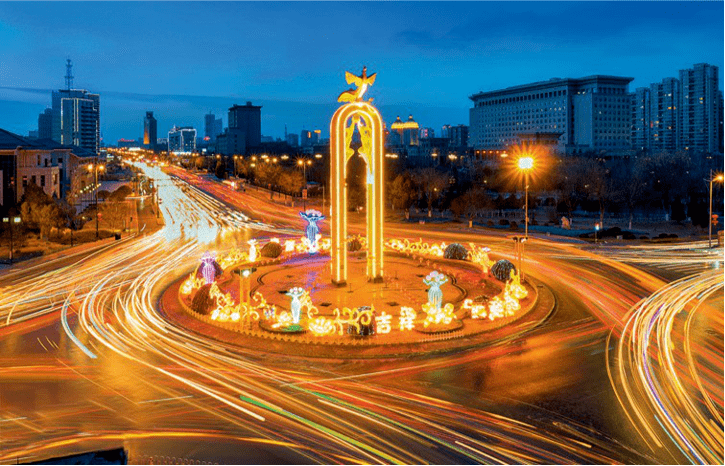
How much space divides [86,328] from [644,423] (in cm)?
1949

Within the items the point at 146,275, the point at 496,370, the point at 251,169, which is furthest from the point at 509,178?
the point at 496,370

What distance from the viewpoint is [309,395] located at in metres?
16.7

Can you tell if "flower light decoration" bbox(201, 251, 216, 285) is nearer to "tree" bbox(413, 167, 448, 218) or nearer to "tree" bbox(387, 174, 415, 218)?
"tree" bbox(387, 174, 415, 218)

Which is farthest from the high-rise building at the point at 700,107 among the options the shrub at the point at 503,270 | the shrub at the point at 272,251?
the shrub at the point at 272,251

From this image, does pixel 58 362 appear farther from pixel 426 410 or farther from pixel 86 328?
pixel 426 410

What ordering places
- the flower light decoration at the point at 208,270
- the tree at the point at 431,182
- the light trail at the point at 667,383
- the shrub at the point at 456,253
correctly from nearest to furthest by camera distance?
the light trail at the point at 667,383, the flower light decoration at the point at 208,270, the shrub at the point at 456,253, the tree at the point at 431,182

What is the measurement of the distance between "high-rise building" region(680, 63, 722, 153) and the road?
182 m

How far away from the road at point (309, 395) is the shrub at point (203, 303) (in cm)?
139

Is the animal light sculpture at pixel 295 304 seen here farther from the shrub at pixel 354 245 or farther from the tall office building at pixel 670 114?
the tall office building at pixel 670 114

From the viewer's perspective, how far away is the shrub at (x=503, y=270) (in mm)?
30875

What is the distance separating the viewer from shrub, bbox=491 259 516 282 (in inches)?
1216

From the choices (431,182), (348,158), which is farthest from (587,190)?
(348,158)

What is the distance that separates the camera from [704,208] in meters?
59.9

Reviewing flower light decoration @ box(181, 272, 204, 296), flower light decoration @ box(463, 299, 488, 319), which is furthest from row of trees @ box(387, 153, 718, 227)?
flower light decoration @ box(463, 299, 488, 319)
